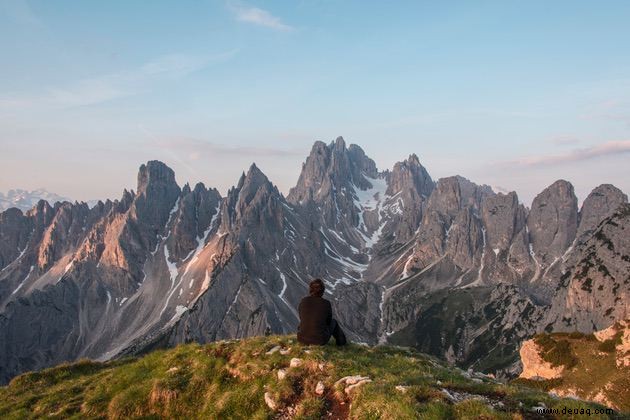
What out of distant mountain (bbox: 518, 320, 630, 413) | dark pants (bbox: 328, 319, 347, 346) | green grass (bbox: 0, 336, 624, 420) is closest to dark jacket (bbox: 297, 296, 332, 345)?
dark pants (bbox: 328, 319, 347, 346)

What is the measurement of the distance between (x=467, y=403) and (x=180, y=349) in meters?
16.4

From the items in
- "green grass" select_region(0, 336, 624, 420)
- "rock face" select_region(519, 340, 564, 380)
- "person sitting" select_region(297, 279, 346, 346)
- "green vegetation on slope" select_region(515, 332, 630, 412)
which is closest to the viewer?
"green grass" select_region(0, 336, 624, 420)

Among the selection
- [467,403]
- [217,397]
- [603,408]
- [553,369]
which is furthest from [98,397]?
[553,369]

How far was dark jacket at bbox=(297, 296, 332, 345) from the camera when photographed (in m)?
23.1

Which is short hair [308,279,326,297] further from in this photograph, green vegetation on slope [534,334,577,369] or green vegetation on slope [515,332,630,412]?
green vegetation on slope [534,334,577,369]

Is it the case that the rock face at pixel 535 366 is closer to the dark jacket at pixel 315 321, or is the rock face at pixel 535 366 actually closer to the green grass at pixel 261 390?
the dark jacket at pixel 315 321

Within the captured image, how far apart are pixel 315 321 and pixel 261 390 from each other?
5276 mm

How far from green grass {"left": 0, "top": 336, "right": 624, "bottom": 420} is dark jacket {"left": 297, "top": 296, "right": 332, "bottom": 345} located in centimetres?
75

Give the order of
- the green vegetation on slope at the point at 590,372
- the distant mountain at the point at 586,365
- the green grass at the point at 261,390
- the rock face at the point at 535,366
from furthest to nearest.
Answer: the rock face at the point at 535,366, the distant mountain at the point at 586,365, the green vegetation on slope at the point at 590,372, the green grass at the point at 261,390

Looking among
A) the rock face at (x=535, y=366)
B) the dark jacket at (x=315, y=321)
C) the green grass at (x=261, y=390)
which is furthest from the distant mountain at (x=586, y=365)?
the green grass at (x=261, y=390)

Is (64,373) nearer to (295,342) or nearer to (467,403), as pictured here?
(295,342)

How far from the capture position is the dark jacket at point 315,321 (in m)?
23.1

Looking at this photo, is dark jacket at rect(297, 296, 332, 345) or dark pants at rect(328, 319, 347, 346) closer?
dark jacket at rect(297, 296, 332, 345)

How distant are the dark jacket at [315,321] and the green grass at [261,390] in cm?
75
